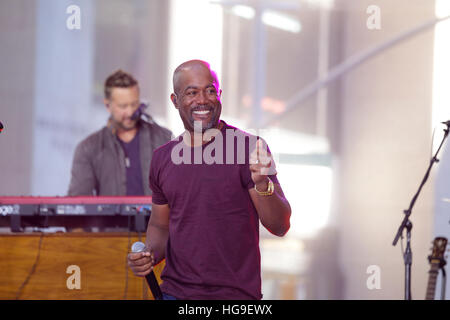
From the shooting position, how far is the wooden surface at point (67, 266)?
418 centimetres

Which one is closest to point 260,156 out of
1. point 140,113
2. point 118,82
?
point 140,113

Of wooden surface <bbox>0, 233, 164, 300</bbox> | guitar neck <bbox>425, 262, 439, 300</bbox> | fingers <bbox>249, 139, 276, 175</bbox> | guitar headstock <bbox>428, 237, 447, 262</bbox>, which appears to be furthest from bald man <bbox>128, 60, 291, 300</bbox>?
guitar headstock <bbox>428, 237, 447, 262</bbox>

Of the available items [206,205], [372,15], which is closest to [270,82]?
[372,15]

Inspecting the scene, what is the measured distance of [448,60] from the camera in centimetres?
613

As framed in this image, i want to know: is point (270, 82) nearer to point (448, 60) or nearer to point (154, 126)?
point (448, 60)

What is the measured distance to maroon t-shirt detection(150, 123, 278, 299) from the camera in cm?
254

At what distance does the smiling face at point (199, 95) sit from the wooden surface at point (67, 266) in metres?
1.73
